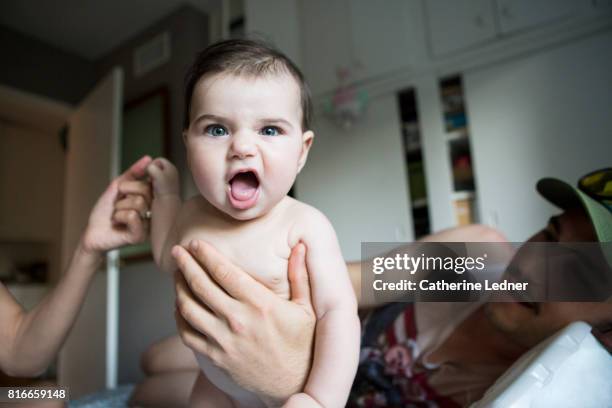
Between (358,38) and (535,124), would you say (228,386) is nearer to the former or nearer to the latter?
(535,124)

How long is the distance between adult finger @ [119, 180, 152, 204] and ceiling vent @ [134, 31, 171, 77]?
2311 millimetres

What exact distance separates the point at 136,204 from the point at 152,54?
2514mm

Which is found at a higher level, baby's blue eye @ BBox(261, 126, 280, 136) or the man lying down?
baby's blue eye @ BBox(261, 126, 280, 136)

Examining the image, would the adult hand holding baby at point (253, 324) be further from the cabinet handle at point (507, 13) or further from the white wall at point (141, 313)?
the white wall at point (141, 313)

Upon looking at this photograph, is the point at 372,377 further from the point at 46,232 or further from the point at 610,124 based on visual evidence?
the point at 46,232

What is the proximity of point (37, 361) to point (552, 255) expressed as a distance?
92 centimetres

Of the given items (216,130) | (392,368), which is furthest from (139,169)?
(392,368)

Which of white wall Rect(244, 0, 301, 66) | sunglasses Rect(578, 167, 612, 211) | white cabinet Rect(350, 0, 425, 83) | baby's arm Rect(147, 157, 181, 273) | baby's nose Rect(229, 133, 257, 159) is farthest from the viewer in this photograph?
white wall Rect(244, 0, 301, 66)

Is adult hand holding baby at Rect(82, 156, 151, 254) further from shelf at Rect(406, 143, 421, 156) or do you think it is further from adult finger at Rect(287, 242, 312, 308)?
shelf at Rect(406, 143, 421, 156)

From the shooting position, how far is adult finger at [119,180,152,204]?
70cm

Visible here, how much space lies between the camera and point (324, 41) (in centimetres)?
201

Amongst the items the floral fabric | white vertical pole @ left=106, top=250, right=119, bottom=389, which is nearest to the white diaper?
the floral fabric

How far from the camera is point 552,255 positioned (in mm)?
714

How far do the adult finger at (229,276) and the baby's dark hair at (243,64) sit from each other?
7.2 inches
